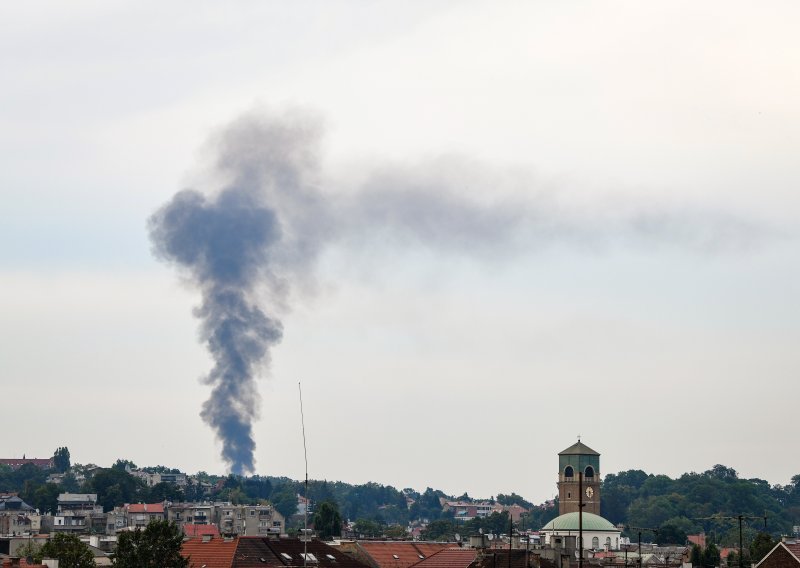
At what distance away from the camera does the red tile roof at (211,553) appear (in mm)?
124000

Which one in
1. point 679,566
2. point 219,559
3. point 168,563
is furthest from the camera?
point 679,566

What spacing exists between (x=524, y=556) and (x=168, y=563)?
27781 millimetres

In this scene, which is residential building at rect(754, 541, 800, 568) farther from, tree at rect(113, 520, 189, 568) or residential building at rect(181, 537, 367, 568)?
tree at rect(113, 520, 189, 568)

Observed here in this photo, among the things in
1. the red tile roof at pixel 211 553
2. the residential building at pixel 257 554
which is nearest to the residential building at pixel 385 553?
the residential building at pixel 257 554

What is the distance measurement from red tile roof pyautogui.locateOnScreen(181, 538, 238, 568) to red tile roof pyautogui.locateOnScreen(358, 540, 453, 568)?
1944 centimetres

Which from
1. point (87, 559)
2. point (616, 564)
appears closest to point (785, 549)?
point (87, 559)

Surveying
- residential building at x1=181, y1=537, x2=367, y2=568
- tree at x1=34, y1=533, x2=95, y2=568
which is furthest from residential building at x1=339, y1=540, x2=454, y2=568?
tree at x1=34, y1=533, x2=95, y2=568

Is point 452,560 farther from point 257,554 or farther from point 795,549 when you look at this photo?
point 795,549

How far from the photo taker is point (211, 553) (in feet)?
417

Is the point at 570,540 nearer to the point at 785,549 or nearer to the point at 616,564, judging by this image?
the point at 616,564

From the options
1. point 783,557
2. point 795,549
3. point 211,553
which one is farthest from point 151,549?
point 795,549

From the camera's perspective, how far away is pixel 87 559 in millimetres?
119938

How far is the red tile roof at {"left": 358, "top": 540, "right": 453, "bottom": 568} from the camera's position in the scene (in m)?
148

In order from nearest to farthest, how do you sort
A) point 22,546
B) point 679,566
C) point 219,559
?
point 219,559 → point 22,546 → point 679,566
